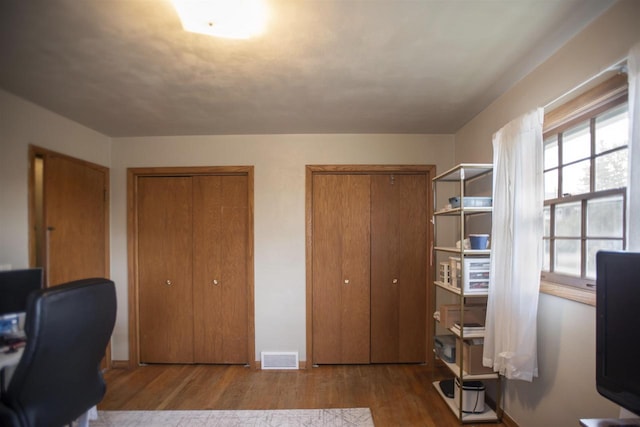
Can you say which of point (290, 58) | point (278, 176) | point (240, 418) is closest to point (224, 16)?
point (290, 58)

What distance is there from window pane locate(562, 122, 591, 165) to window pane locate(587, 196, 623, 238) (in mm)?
282

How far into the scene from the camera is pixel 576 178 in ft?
5.05

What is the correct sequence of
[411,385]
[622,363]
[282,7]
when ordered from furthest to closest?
[411,385] < [282,7] < [622,363]

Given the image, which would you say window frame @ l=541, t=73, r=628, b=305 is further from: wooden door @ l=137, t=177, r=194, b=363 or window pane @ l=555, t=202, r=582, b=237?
wooden door @ l=137, t=177, r=194, b=363

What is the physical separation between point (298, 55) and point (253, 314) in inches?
96.0

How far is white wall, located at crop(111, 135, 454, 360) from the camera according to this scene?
9.30ft

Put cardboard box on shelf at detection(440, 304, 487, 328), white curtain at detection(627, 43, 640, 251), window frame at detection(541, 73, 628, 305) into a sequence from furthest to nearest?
cardboard box on shelf at detection(440, 304, 487, 328)
window frame at detection(541, 73, 628, 305)
white curtain at detection(627, 43, 640, 251)

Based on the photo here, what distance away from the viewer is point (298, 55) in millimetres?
1544

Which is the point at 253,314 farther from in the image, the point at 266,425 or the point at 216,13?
the point at 216,13

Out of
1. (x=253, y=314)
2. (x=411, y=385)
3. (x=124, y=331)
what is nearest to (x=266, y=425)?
(x=253, y=314)

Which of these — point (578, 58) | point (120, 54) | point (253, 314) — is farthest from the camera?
point (253, 314)

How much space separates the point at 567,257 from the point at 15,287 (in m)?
3.54

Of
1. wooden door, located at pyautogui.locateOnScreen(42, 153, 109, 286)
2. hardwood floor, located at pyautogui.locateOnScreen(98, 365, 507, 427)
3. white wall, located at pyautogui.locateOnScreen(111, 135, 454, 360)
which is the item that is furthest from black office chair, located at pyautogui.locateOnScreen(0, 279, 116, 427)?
white wall, located at pyautogui.locateOnScreen(111, 135, 454, 360)

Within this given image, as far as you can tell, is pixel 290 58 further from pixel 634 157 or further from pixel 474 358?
pixel 474 358
